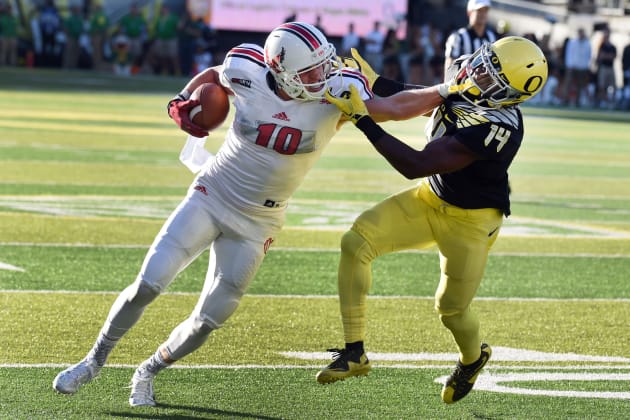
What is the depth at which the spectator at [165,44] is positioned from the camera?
1298 inches

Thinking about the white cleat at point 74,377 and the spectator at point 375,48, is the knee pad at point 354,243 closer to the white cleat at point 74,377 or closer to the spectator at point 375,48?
the white cleat at point 74,377

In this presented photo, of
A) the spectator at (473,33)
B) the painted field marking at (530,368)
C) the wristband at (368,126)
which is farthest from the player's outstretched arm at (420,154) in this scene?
the spectator at (473,33)

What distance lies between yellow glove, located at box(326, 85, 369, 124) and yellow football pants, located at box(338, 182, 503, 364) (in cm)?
58

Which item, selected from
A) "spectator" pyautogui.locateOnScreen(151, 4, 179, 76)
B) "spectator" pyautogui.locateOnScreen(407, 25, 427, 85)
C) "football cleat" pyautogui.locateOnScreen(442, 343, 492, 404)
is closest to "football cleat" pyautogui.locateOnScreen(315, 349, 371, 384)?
"football cleat" pyautogui.locateOnScreen(442, 343, 492, 404)

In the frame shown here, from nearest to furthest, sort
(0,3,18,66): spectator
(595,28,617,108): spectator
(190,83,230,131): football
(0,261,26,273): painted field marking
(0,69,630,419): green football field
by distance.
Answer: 1. (190,83,230,131): football
2. (0,69,630,419): green football field
3. (0,261,26,273): painted field marking
4. (595,28,617,108): spectator
5. (0,3,18,66): spectator

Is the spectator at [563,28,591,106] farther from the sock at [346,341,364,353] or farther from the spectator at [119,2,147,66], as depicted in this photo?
the sock at [346,341,364,353]

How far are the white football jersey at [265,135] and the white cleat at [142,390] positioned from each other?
0.79 metres

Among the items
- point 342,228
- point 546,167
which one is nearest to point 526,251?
point 342,228

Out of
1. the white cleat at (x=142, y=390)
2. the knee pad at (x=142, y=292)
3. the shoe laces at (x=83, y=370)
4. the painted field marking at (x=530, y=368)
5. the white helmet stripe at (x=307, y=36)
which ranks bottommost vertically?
the painted field marking at (x=530, y=368)

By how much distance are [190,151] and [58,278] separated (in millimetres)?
2478

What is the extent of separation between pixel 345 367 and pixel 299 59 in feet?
4.15

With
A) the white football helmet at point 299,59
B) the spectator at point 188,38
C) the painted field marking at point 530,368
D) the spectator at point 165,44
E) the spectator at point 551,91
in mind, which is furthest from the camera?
the spectator at point 188,38

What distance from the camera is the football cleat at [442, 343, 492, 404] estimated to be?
5203 mm

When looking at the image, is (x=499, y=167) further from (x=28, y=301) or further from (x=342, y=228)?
(x=342, y=228)
